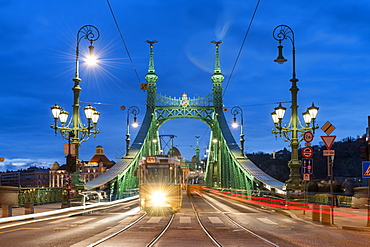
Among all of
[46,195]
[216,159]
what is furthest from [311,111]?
[216,159]

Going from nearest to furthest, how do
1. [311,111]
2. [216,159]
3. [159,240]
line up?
[159,240] < [311,111] < [216,159]

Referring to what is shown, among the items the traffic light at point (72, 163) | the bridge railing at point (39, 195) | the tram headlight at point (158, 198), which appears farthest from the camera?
the bridge railing at point (39, 195)

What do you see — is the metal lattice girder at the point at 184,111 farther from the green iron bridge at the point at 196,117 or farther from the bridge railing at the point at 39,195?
the bridge railing at the point at 39,195

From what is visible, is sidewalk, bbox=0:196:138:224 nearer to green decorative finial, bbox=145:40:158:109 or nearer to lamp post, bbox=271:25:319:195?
lamp post, bbox=271:25:319:195

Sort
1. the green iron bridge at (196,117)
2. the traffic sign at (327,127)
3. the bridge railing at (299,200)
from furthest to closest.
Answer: the green iron bridge at (196,117) → the bridge railing at (299,200) → the traffic sign at (327,127)

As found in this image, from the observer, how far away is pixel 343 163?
498 feet

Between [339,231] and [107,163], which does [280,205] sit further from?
[107,163]

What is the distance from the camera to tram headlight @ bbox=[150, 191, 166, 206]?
22328mm

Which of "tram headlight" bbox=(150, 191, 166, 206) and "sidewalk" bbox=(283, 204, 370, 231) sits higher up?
"tram headlight" bbox=(150, 191, 166, 206)

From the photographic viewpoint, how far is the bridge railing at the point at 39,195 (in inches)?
1023

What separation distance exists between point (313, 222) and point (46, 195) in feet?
58.3

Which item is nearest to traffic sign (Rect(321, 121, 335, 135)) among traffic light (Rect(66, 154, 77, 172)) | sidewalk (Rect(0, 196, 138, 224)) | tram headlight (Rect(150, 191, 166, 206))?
tram headlight (Rect(150, 191, 166, 206))

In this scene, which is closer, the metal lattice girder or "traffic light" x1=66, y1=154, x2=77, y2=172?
"traffic light" x1=66, y1=154, x2=77, y2=172

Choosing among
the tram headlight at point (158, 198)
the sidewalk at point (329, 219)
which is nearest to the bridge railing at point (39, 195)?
the tram headlight at point (158, 198)
